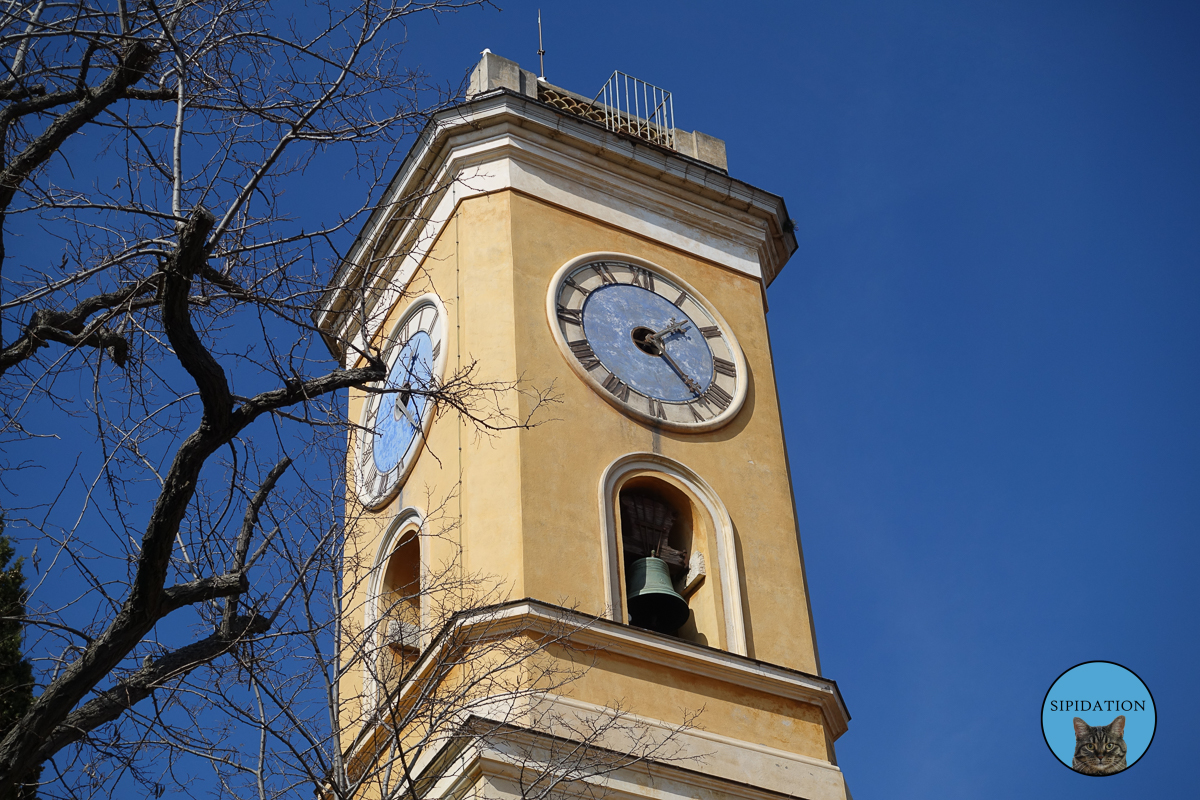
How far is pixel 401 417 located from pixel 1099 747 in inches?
302

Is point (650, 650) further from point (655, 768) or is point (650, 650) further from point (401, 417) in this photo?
point (401, 417)

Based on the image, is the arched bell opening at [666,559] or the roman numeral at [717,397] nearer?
the arched bell opening at [666,559]

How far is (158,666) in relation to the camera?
782 centimetres

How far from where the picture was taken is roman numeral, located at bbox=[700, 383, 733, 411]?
16125 mm

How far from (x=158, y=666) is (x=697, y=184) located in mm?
10851

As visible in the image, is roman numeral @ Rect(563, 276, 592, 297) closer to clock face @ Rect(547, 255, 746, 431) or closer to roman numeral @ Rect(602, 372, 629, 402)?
clock face @ Rect(547, 255, 746, 431)

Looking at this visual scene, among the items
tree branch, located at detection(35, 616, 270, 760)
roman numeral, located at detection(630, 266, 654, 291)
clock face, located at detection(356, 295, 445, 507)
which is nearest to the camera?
tree branch, located at detection(35, 616, 270, 760)

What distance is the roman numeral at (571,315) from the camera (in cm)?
1585

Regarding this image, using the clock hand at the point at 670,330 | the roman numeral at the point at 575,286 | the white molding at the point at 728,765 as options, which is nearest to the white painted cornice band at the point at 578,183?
the roman numeral at the point at 575,286

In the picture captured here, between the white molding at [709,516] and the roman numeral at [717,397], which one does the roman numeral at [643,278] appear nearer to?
the roman numeral at [717,397]

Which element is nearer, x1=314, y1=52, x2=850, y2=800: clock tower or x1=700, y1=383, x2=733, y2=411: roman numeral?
x1=314, y1=52, x2=850, y2=800: clock tower

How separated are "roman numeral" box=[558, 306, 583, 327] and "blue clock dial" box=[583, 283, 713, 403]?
7cm

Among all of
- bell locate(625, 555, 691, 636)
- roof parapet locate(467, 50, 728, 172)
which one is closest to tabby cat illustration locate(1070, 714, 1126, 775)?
bell locate(625, 555, 691, 636)

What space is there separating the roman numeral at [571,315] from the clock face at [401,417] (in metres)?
1.16
